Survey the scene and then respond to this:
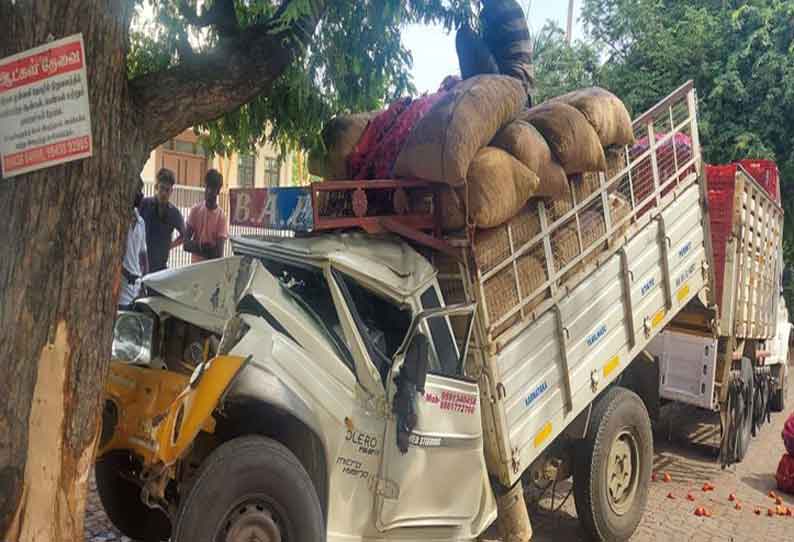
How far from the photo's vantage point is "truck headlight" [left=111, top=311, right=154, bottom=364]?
363 centimetres

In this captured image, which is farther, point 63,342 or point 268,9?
point 268,9

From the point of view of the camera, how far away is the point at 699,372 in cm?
681

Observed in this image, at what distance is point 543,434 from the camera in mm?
4586

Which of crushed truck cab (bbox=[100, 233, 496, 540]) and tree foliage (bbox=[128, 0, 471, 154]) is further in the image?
tree foliage (bbox=[128, 0, 471, 154])

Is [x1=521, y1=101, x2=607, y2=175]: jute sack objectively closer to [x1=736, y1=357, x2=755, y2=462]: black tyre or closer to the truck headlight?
the truck headlight

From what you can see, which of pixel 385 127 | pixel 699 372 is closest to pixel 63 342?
pixel 385 127

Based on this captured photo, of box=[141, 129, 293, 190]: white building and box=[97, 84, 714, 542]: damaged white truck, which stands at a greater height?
box=[141, 129, 293, 190]: white building

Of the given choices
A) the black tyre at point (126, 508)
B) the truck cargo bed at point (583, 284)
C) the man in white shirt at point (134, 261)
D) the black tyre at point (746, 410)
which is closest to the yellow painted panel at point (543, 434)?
the truck cargo bed at point (583, 284)

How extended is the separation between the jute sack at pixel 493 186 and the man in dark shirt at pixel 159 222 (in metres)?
3.65

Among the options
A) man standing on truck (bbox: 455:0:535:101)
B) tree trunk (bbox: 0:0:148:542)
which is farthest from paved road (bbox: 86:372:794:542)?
man standing on truck (bbox: 455:0:535:101)

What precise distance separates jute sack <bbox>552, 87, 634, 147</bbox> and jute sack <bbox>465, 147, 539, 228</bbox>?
3.09ft

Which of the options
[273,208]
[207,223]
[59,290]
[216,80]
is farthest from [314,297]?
[207,223]

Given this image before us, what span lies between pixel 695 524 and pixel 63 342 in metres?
4.69

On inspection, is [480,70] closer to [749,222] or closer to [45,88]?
[45,88]
